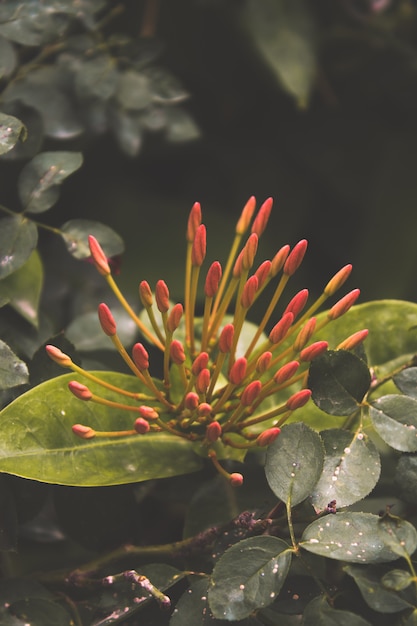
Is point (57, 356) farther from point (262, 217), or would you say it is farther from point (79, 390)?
point (262, 217)

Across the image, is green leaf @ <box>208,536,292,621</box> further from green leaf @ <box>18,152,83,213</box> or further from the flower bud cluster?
green leaf @ <box>18,152,83,213</box>

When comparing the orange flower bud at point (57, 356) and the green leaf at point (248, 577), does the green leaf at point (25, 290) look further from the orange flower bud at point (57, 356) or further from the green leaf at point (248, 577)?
the green leaf at point (248, 577)

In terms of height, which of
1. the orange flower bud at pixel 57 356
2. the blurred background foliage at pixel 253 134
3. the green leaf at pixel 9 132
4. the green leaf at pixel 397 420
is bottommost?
the blurred background foliage at pixel 253 134

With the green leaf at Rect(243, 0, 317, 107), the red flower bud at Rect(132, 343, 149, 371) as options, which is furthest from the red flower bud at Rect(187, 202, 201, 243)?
the green leaf at Rect(243, 0, 317, 107)

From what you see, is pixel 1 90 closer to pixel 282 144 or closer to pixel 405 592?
pixel 282 144

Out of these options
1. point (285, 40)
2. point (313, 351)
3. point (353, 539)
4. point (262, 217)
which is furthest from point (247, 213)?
point (285, 40)

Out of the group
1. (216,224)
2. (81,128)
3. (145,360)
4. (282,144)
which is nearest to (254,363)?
(145,360)

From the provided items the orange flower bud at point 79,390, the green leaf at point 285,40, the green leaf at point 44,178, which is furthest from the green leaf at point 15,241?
the green leaf at point 285,40
